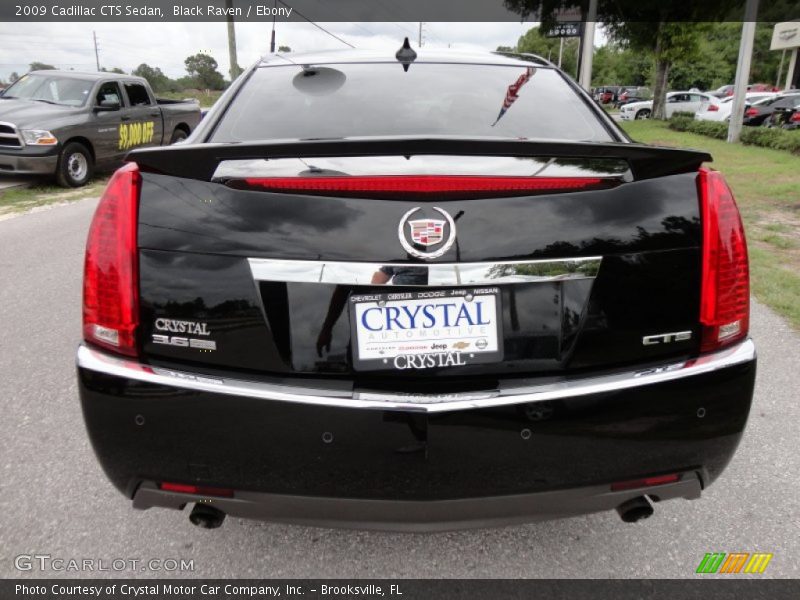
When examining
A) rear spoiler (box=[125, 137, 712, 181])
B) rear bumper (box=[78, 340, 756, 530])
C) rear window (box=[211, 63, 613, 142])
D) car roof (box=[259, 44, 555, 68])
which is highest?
car roof (box=[259, 44, 555, 68])

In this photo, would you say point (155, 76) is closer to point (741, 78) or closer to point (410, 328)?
point (741, 78)

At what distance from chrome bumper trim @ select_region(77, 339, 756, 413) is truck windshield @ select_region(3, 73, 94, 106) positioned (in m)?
11.1

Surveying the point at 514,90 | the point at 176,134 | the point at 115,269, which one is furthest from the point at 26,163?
the point at 115,269

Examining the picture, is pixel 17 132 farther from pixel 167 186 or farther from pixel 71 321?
pixel 167 186

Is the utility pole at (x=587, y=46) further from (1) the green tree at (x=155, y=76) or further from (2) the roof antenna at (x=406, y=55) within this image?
(1) the green tree at (x=155, y=76)

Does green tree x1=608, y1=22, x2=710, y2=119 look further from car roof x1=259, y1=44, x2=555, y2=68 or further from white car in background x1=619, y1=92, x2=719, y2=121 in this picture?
car roof x1=259, y1=44, x2=555, y2=68

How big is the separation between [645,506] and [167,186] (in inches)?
64.3

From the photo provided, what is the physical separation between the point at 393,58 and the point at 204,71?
66.5 metres

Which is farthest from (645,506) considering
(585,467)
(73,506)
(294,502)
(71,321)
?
(71,321)

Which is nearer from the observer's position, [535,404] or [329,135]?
[535,404]

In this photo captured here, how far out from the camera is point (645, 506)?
1.84m

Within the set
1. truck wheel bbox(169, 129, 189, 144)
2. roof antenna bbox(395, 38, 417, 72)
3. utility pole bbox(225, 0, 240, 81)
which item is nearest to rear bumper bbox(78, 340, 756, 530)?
roof antenna bbox(395, 38, 417, 72)

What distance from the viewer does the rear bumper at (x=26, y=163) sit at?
997 cm

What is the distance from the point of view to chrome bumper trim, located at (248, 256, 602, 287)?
1606mm
